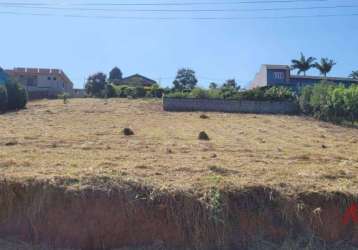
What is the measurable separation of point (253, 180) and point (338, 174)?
172 cm

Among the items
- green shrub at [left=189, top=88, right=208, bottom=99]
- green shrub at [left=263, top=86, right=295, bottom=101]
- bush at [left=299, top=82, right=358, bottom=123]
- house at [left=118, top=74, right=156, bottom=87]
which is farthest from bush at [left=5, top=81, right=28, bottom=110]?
house at [left=118, top=74, right=156, bottom=87]

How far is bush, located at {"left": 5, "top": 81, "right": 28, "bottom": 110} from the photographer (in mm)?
27781

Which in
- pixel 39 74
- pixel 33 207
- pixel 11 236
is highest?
pixel 39 74

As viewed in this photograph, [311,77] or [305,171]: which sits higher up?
[311,77]

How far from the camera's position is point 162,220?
5.15 meters

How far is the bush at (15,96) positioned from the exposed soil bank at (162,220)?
78.9ft

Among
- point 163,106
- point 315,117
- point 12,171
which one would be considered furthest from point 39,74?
point 12,171

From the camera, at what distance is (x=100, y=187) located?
5.27 m

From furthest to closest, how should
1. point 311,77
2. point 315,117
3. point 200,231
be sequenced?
1. point 311,77
2. point 315,117
3. point 200,231

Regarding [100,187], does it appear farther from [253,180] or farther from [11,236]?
[253,180]

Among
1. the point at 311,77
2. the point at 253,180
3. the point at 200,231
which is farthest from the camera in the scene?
the point at 311,77

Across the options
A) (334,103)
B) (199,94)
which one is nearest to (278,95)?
(334,103)

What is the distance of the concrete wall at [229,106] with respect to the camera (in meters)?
30.1

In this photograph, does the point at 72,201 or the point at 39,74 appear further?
the point at 39,74
